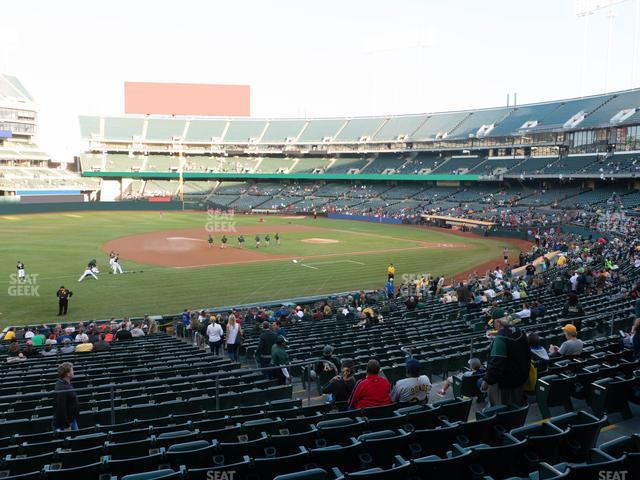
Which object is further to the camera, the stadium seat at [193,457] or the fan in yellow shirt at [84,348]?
the fan in yellow shirt at [84,348]

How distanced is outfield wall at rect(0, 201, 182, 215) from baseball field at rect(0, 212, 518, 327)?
3.94 m

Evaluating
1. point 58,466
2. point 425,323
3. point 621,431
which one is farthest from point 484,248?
point 58,466

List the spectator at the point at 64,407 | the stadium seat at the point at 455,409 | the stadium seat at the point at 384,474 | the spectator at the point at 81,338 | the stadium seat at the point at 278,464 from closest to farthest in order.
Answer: the stadium seat at the point at 384,474
the stadium seat at the point at 278,464
the stadium seat at the point at 455,409
the spectator at the point at 64,407
the spectator at the point at 81,338

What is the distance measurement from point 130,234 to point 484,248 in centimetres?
3242

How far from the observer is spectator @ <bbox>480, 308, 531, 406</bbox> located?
7.09 metres

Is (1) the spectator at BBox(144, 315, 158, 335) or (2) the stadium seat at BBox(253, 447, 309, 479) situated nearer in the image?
(2) the stadium seat at BBox(253, 447, 309, 479)

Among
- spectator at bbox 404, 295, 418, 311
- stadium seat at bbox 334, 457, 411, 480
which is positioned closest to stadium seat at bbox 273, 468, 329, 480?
stadium seat at bbox 334, 457, 411, 480

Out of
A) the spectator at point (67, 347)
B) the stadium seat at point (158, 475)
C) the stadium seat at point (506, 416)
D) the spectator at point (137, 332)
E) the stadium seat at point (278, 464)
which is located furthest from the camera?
the spectator at point (137, 332)

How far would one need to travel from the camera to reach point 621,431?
23.1 feet

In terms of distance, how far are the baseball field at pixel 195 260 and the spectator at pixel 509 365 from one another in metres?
19.1

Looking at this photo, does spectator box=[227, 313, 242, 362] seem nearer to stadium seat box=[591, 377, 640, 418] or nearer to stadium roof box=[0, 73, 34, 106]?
stadium seat box=[591, 377, 640, 418]

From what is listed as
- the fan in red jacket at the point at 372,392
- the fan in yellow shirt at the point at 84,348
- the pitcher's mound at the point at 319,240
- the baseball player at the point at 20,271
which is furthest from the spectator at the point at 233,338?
the pitcher's mound at the point at 319,240

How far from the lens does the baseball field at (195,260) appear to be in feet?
86.5

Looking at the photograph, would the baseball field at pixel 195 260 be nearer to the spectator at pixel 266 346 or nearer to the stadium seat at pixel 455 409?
the spectator at pixel 266 346
